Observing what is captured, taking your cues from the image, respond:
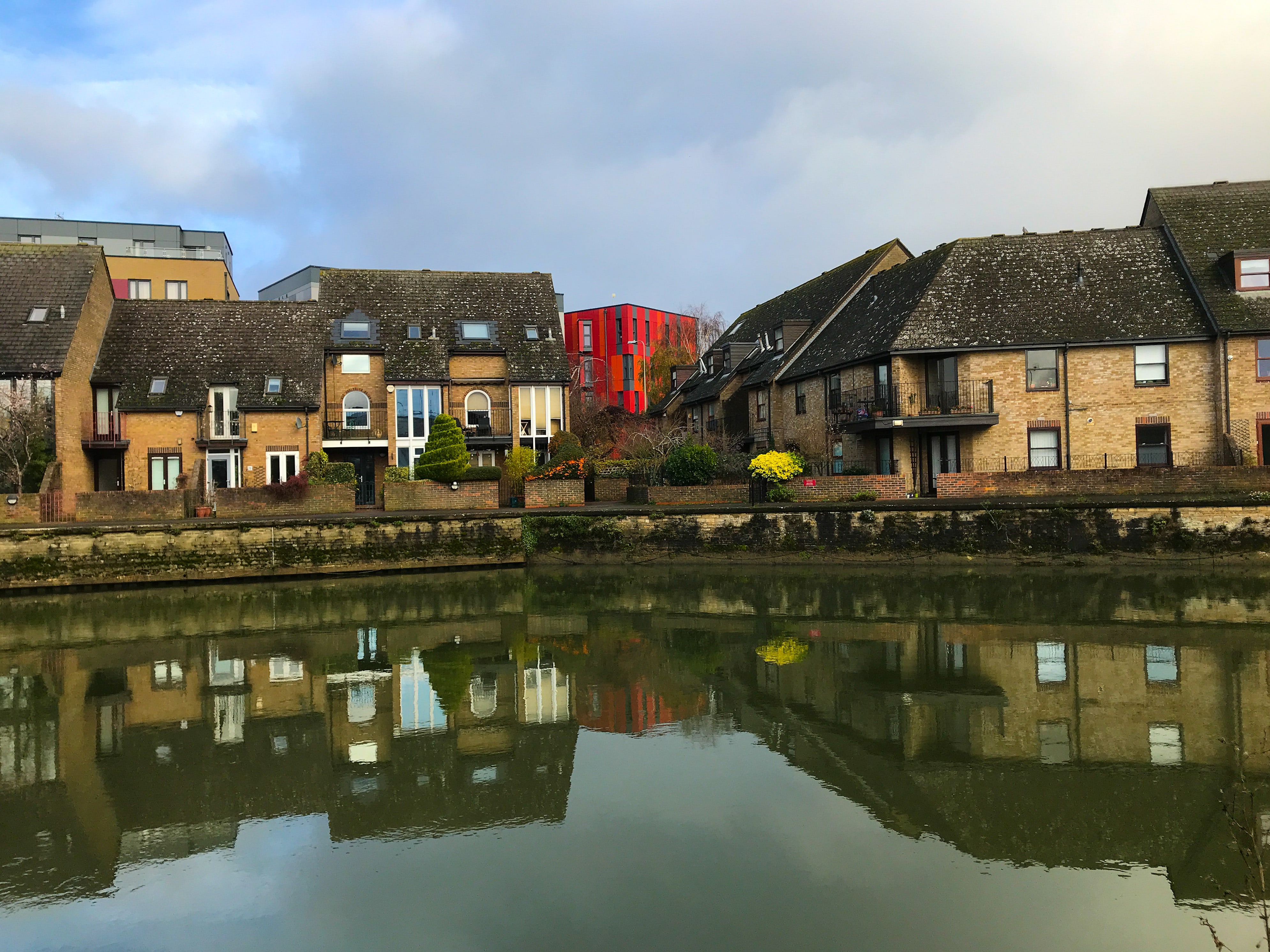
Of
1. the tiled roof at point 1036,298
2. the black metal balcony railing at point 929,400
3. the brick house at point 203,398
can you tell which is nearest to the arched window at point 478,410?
the brick house at point 203,398

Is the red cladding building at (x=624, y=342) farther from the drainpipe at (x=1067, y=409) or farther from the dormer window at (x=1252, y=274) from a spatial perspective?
the dormer window at (x=1252, y=274)

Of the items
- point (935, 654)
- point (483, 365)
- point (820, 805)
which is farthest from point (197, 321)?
point (820, 805)

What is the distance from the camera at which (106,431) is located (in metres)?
32.3

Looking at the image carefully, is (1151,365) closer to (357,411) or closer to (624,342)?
(357,411)

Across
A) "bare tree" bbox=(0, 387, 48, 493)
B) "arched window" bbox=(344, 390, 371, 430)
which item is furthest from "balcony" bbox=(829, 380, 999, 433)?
"bare tree" bbox=(0, 387, 48, 493)

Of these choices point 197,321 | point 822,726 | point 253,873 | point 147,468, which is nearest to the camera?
point 253,873

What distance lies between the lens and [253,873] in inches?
283

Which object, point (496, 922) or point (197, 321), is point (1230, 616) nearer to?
point (496, 922)

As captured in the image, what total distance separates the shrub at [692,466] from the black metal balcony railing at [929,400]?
17.8 feet

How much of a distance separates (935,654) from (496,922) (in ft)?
31.9

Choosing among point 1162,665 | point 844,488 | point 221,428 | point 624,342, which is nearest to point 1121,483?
point 844,488

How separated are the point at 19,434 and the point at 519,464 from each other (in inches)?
617

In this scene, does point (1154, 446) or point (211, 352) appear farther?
point (211, 352)

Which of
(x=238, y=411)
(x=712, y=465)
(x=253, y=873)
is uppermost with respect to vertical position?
(x=238, y=411)
